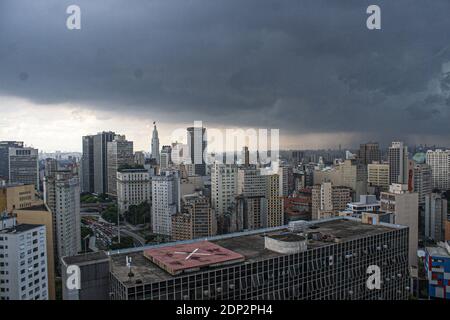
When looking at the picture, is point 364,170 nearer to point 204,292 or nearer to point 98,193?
point 98,193

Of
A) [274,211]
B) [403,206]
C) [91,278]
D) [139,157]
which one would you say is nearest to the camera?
[91,278]

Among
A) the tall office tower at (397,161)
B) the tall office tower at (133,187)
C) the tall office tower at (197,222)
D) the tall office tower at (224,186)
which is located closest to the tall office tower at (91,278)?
the tall office tower at (197,222)

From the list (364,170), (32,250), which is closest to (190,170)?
(364,170)

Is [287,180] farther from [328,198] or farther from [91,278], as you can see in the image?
[91,278]

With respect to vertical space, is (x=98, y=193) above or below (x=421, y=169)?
below

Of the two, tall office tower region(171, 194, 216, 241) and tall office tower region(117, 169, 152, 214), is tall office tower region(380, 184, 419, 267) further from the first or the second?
tall office tower region(117, 169, 152, 214)

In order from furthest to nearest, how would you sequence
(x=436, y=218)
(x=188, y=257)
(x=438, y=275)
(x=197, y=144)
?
(x=197, y=144), (x=436, y=218), (x=438, y=275), (x=188, y=257)

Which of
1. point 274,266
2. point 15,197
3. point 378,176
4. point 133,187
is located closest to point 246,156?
point 133,187

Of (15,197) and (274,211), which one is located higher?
(15,197)
